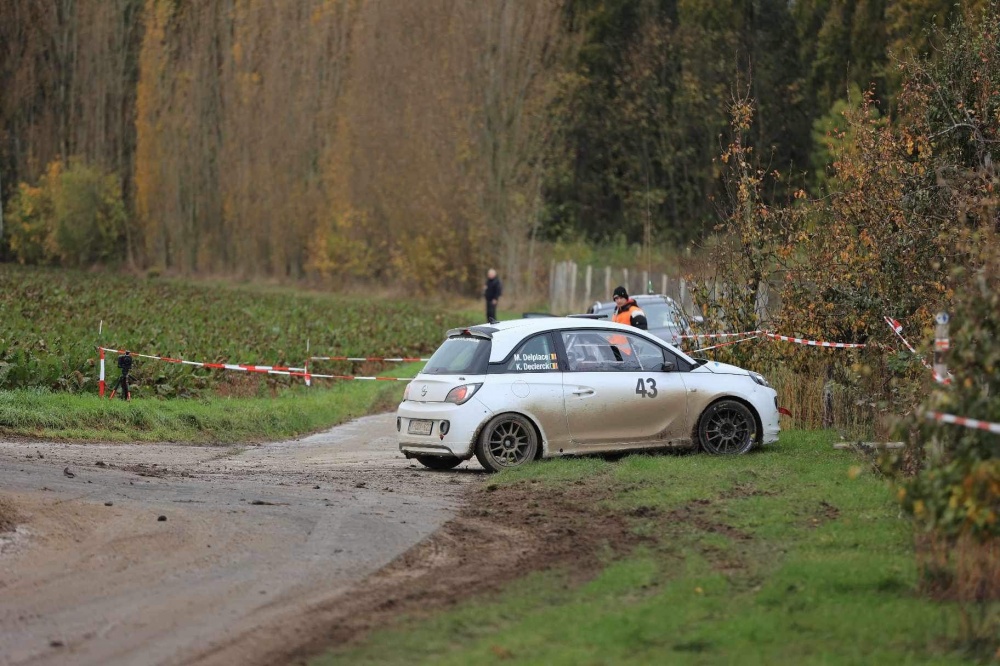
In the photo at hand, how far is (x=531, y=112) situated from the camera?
5738cm

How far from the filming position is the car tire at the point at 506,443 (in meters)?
15.2

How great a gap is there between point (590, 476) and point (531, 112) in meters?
44.5

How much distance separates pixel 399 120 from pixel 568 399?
5059cm

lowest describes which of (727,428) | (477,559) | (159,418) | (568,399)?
(477,559)

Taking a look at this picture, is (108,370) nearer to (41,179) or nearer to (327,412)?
(327,412)

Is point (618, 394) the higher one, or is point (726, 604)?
point (618, 394)

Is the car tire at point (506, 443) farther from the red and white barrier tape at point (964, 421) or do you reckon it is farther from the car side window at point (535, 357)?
the red and white barrier tape at point (964, 421)

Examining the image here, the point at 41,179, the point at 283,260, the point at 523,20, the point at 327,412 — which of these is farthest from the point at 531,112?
the point at 41,179

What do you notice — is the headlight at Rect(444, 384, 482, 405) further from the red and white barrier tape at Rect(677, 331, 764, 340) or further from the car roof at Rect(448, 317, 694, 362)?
the red and white barrier tape at Rect(677, 331, 764, 340)

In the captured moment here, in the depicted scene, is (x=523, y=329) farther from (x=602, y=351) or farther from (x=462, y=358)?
(x=602, y=351)

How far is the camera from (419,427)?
15.5 metres

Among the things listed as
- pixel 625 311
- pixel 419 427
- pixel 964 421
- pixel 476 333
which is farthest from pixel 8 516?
pixel 625 311

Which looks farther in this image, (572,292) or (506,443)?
(572,292)

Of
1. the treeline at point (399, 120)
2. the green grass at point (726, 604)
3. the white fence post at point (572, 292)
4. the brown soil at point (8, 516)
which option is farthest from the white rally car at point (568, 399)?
the white fence post at point (572, 292)
